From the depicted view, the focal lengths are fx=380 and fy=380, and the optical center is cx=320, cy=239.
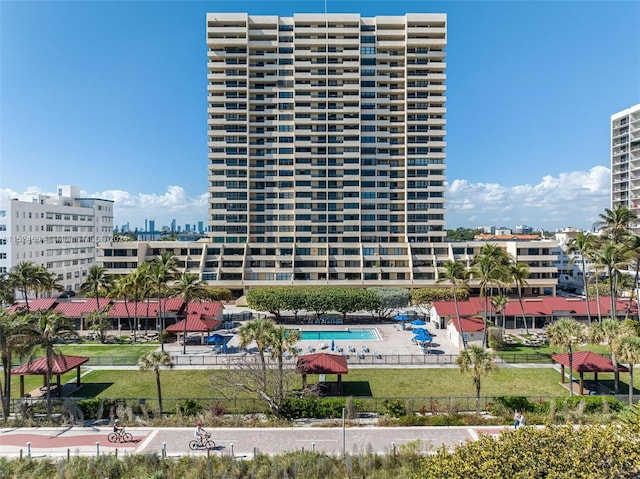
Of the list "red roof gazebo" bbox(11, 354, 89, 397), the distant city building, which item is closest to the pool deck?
"red roof gazebo" bbox(11, 354, 89, 397)

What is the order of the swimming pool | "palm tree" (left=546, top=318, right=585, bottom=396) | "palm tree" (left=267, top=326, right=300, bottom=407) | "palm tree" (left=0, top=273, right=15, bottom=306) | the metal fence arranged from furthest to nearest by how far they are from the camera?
the swimming pool, "palm tree" (left=0, top=273, right=15, bottom=306), the metal fence, "palm tree" (left=546, top=318, right=585, bottom=396), "palm tree" (left=267, top=326, right=300, bottom=407)

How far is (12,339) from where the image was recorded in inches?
985

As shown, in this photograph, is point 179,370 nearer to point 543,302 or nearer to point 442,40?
point 543,302

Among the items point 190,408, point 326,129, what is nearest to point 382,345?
point 190,408

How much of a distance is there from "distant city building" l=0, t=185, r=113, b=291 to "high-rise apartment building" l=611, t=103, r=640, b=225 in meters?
147

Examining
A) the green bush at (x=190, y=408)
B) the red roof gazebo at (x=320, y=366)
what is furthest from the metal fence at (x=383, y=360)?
the green bush at (x=190, y=408)

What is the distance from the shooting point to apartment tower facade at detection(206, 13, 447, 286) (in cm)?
8656

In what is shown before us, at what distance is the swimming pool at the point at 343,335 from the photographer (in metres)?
50.4

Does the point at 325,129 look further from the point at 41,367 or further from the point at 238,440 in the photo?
the point at 238,440

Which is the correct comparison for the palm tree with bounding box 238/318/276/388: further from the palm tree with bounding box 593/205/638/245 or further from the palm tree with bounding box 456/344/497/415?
the palm tree with bounding box 593/205/638/245

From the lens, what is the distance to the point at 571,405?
26.3 m

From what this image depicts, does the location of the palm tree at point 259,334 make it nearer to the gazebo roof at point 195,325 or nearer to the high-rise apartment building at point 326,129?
the gazebo roof at point 195,325

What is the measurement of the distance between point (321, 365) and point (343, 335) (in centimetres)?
2329

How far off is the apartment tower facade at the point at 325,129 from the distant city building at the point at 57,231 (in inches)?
1358
